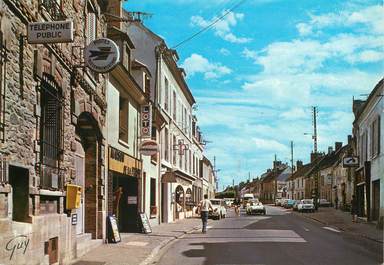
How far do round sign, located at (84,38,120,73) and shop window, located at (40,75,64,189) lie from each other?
1.13m

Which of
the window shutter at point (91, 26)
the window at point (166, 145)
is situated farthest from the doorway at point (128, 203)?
the window at point (166, 145)

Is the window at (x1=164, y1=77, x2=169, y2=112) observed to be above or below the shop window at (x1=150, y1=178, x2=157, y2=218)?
above

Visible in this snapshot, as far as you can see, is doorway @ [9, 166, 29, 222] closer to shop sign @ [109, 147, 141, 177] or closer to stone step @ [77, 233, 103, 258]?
stone step @ [77, 233, 103, 258]

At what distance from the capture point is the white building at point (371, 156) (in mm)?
30891

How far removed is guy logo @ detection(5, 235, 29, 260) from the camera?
31.5 feet

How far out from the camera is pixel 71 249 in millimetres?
14094

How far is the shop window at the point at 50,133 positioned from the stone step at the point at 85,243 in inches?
101

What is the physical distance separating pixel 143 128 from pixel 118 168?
5197mm

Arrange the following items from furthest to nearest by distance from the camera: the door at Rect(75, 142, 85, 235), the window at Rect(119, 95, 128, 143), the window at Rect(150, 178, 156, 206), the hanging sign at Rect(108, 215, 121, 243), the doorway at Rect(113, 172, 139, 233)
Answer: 1. the window at Rect(150, 178, 156, 206)
2. the doorway at Rect(113, 172, 139, 233)
3. the window at Rect(119, 95, 128, 143)
4. the hanging sign at Rect(108, 215, 121, 243)
5. the door at Rect(75, 142, 85, 235)

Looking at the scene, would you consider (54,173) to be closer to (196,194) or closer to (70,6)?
(70,6)

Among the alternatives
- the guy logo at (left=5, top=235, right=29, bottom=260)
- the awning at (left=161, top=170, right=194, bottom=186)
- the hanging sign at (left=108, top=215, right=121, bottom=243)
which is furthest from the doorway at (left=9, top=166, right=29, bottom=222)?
the awning at (left=161, top=170, right=194, bottom=186)

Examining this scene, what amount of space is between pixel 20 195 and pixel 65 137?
319 centimetres

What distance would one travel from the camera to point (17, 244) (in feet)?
32.6

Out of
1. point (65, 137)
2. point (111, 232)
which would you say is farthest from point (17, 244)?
point (111, 232)
